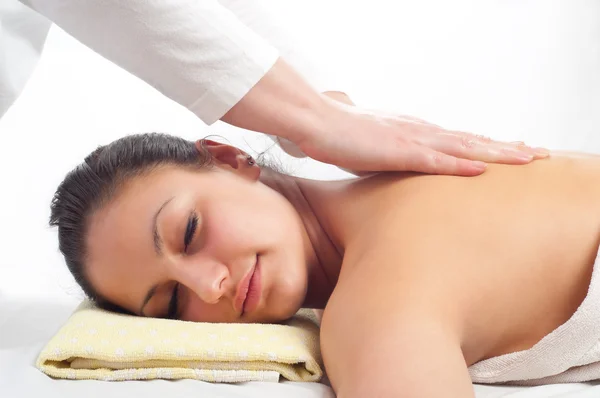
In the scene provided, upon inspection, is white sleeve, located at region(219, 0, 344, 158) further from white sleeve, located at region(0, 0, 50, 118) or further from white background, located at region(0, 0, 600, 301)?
white sleeve, located at region(0, 0, 50, 118)

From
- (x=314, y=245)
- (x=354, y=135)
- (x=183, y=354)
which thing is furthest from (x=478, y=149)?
(x=183, y=354)

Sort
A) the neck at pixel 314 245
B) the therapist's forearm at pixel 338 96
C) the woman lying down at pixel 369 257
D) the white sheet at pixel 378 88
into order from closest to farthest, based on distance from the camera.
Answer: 1. the woman lying down at pixel 369 257
2. the neck at pixel 314 245
3. the therapist's forearm at pixel 338 96
4. the white sheet at pixel 378 88

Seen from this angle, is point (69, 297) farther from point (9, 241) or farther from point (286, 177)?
point (286, 177)

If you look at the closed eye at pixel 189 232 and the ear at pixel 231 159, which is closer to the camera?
the closed eye at pixel 189 232

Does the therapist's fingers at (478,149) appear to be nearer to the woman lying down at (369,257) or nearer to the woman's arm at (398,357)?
the woman lying down at (369,257)

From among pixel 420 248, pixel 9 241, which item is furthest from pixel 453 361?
pixel 9 241

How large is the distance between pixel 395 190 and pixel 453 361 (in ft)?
1.24

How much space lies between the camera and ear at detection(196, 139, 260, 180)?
138 centimetres

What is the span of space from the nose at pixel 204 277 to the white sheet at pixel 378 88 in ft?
1.87

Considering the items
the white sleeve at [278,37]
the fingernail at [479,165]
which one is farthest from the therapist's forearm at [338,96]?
the fingernail at [479,165]

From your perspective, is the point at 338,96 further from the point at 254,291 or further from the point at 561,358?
the point at 561,358

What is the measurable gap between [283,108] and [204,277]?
0.30 metres

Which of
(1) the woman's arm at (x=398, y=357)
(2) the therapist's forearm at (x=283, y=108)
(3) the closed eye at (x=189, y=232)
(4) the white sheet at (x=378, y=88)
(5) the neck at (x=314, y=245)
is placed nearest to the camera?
(1) the woman's arm at (x=398, y=357)

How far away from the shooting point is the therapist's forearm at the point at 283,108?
44.1 inches
